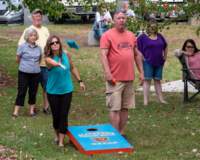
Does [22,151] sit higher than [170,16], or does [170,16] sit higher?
[170,16]

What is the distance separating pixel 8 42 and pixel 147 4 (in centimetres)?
1270

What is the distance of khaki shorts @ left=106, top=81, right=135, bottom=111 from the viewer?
8180 mm

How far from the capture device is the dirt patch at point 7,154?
7449 millimetres

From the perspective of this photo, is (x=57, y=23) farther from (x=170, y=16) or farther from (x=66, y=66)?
(x=66, y=66)

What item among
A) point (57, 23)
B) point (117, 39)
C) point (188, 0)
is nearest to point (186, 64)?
point (188, 0)

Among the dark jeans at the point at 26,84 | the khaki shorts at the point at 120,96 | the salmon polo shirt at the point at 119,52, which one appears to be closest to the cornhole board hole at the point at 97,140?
the khaki shorts at the point at 120,96

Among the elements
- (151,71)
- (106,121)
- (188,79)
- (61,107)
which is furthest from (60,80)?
(188,79)

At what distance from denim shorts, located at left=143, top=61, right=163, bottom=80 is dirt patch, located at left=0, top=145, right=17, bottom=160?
4.07 metres

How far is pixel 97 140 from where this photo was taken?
26.0ft

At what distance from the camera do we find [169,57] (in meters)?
18.8

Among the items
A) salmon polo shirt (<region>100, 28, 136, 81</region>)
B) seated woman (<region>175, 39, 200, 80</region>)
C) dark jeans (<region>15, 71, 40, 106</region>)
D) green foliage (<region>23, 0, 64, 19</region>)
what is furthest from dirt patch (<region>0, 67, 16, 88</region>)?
salmon polo shirt (<region>100, 28, 136, 81</region>)

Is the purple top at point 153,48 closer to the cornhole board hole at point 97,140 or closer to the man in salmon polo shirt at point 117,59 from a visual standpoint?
the man in salmon polo shirt at point 117,59

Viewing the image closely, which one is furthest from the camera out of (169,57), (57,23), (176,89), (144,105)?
(57,23)

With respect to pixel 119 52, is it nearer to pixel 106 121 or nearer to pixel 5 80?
pixel 106 121
